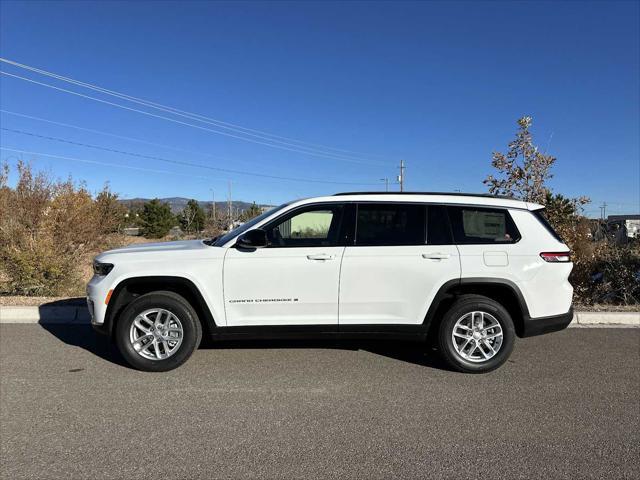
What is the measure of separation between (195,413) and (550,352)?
408cm

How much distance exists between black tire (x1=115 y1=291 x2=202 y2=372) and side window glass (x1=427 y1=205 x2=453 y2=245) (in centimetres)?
258

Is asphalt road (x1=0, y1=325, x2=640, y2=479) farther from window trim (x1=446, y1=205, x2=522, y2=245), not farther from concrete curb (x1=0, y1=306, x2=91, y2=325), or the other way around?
window trim (x1=446, y1=205, x2=522, y2=245)

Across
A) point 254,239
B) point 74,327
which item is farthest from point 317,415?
point 74,327

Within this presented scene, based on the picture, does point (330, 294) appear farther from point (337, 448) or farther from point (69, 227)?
point (69, 227)

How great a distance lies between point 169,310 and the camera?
470 cm

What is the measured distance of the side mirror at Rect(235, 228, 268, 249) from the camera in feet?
15.3

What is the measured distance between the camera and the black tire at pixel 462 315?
471cm

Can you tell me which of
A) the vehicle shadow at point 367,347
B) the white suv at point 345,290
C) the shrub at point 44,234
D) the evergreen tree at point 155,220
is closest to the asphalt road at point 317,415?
the vehicle shadow at point 367,347

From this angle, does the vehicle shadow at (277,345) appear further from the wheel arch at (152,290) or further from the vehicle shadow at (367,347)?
the wheel arch at (152,290)

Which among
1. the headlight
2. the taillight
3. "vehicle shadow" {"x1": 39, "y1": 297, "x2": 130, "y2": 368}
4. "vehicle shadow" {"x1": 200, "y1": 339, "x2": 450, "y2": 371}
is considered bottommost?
"vehicle shadow" {"x1": 200, "y1": 339, "x2": 450, "y2": 371}

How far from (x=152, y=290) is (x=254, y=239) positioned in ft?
4.12

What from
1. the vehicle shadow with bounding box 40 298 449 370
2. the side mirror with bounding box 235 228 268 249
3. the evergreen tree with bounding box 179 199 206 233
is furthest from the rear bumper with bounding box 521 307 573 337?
the evergreen tree with bounding box 179 199 206 233

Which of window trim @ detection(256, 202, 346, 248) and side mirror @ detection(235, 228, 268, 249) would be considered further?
window trim @ detection(256, 202, 346, 248)

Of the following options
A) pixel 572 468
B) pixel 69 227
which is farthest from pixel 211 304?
pixel 69 227
